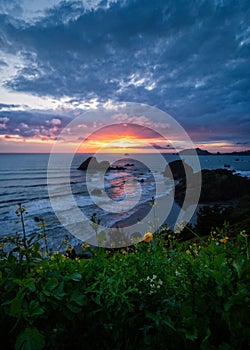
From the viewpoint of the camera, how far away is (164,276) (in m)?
1.61

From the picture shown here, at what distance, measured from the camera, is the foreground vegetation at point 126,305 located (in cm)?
123

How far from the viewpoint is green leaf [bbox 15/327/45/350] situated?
1.18 metres

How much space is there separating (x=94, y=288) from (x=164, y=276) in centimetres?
47

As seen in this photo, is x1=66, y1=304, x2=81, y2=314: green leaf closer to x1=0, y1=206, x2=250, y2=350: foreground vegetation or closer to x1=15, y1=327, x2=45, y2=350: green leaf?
x1=0, y1=206, x2=250, y2=350: foreground vegetation

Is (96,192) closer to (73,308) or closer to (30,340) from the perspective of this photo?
(73,308)

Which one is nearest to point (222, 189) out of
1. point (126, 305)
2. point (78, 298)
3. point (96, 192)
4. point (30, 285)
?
point (96, 192)

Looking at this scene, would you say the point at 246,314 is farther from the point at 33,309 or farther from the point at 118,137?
the point at 118,137

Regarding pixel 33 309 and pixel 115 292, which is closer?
pixel 33 309

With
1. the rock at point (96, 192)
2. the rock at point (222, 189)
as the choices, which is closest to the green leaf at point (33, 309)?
the rock at point (222, 189)

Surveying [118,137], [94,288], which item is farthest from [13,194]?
[94,288]

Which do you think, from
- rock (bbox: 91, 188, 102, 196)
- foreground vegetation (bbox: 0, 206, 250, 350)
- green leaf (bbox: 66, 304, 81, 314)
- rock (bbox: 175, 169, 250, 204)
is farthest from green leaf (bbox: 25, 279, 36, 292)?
rock (bbox: 91, 188, 102, 196)

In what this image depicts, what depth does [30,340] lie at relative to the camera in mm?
1188

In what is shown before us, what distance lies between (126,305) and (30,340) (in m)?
0.53

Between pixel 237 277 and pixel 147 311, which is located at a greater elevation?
pixel 237 277
